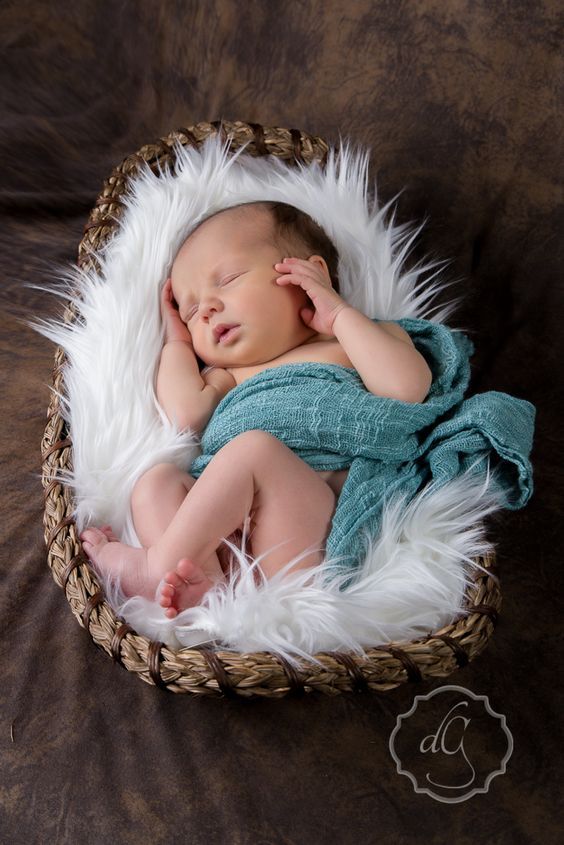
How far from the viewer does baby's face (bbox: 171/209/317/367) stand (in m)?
1.61

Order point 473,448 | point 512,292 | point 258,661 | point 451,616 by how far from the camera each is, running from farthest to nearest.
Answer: point 512,292, point 473,448, point 451,616, point 258,661

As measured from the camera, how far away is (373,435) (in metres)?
1.46

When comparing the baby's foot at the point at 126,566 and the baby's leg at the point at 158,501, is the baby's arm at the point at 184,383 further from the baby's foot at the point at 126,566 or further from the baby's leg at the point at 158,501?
the baby's foot at the point at 126,566

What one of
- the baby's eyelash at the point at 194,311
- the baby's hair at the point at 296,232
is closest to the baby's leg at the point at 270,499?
the baby's eyelash at the point at 194,311

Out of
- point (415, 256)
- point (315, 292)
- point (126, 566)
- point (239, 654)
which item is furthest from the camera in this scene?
point (415, 256)

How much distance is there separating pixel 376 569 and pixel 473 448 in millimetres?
236

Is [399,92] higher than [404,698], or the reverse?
[399,92]

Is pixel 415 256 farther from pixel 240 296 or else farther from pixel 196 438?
pixel 196 438

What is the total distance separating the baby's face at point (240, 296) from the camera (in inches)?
63.6

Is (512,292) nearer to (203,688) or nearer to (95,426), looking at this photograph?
(95,426)

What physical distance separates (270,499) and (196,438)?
29 centimetres

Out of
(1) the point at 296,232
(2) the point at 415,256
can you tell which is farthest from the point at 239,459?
(2) the point at 415,256

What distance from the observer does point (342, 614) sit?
1.25 meters

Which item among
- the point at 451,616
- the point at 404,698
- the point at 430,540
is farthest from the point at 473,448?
the point at 404,698
